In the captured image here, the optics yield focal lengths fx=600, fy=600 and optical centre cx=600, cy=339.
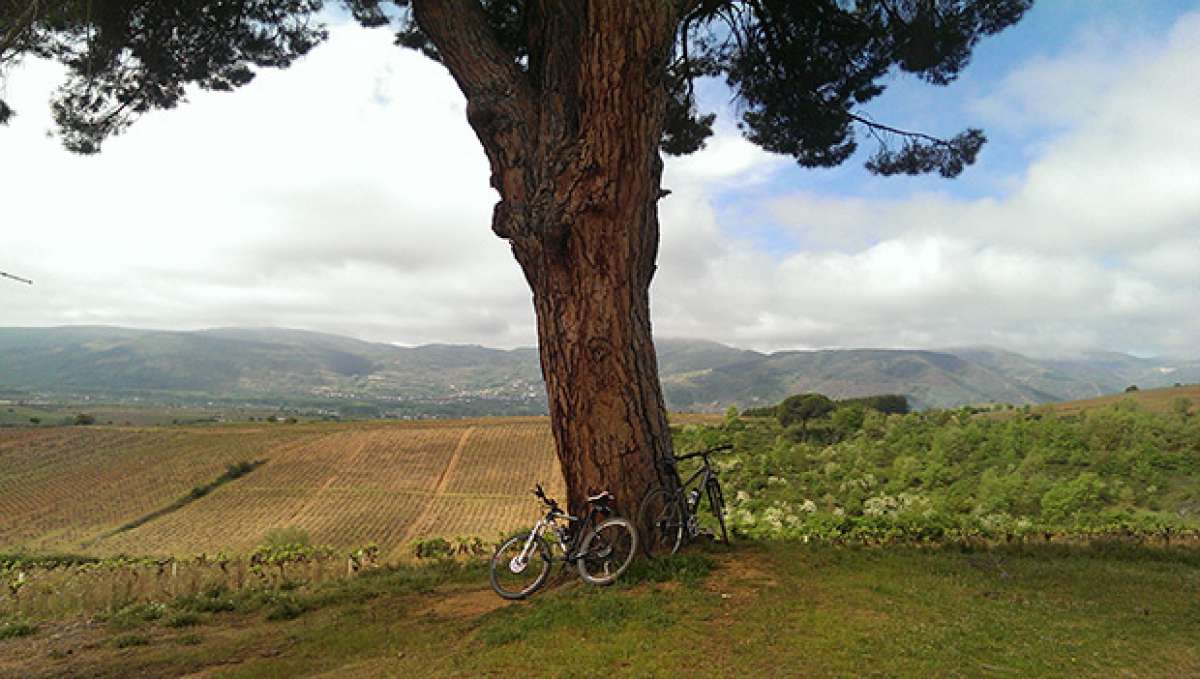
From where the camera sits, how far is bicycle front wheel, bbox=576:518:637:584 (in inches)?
219

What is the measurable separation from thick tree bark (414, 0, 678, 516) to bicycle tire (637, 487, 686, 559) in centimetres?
16

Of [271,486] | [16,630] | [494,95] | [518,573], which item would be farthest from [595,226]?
[271,486]

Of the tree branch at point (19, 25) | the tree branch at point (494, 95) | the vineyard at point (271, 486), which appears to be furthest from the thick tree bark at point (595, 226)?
the vineyard at point (271, 486)

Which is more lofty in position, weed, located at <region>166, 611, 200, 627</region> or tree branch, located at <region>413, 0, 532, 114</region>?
Result: tree branch, located at <region>413, 0, 532, 114</region>

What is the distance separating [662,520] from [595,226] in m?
3.05

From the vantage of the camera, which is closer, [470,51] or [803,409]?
[470,51]

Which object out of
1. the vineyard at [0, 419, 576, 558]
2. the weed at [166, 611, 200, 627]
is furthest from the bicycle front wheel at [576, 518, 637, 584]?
the vineyard at [0, 419, 576, 558]

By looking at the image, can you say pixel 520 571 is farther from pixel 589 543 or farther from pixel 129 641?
pixel 129 641

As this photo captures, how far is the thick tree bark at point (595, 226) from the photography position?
6.01 m

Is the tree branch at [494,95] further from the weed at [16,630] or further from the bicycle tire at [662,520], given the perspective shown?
the weed at [16,630]

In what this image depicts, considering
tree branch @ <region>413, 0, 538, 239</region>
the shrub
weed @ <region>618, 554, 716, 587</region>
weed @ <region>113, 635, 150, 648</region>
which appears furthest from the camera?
the shrub

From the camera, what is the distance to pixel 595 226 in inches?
236

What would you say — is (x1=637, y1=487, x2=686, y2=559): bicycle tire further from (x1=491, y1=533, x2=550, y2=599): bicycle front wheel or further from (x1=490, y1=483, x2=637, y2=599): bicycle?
(x1=491, y1=533, x2=550, y2=599): bicycle front wheel

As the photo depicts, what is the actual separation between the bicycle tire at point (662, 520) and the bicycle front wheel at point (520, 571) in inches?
40.9
